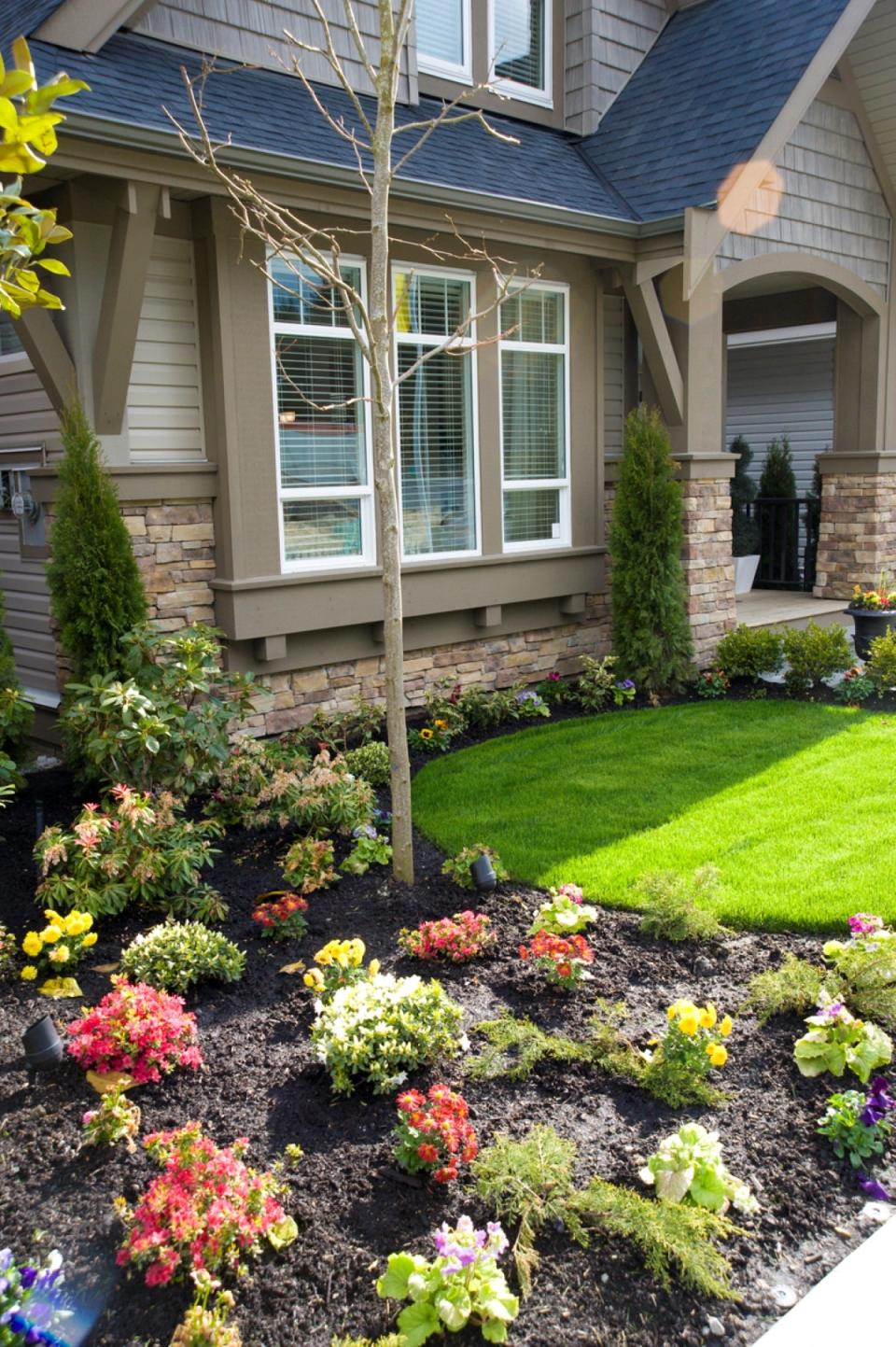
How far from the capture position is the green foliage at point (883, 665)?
7469 millimetres

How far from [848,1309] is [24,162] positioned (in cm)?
271

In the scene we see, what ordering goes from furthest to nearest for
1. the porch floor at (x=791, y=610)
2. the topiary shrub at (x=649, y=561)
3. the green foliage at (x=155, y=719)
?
1. the porch floor at (x=791, y=610)
2. the topiary shrub at (x=649, y=561)
3. the green foliage at (x=155, y=719)

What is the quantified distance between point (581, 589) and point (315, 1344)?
625cm

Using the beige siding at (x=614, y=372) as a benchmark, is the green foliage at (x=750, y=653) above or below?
below

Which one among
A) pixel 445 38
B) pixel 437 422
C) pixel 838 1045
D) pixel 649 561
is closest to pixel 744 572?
pixel 649 561

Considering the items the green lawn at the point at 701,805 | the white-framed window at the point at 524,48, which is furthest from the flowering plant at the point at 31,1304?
the white-framed window at the point at 524,48

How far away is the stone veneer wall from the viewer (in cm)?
987

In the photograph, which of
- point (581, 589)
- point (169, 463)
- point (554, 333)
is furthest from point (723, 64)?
point (169, 463)

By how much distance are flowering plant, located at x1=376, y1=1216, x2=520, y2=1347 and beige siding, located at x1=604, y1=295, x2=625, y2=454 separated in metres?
6.84

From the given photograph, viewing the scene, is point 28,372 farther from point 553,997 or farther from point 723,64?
point 723,64

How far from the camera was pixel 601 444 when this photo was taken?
8133 millimetres

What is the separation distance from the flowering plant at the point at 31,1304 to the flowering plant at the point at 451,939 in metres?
1.68

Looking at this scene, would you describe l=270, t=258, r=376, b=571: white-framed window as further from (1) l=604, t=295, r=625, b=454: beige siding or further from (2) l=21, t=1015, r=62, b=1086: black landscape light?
(2) l=21, t=1015, r=62, b=1086: black landscape light

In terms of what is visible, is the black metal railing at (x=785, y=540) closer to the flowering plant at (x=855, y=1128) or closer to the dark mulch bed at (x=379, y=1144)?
the dark mulch bed at (x=379, y=1144)
